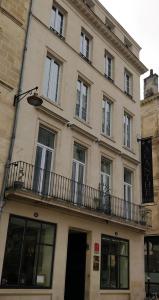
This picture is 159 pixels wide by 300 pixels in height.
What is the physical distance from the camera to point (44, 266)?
41.3 feet

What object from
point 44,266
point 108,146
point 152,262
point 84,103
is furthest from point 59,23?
point 152,262

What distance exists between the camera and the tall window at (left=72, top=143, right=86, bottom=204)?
14500mm

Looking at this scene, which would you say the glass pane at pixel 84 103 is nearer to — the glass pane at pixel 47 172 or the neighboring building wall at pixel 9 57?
the glass pane at pixel 47 172

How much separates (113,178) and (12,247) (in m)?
7.08

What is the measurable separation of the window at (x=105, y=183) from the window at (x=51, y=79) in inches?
162

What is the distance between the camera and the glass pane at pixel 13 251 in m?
11.3

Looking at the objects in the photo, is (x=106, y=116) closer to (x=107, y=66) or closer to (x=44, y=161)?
(x=107, y=66)

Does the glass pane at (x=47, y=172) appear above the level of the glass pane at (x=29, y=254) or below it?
above

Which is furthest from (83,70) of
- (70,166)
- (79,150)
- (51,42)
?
(70,166)

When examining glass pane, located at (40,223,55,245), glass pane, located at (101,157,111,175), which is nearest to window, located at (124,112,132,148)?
glass pane, located at (101,157,111,175)

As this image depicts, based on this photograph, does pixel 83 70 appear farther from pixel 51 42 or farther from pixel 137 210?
pixel 137 210

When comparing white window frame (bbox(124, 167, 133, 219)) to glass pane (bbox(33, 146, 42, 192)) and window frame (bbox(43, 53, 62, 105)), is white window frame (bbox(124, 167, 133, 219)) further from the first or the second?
window frame (bbox(43, 53, 62, 105))

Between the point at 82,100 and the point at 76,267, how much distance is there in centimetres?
753

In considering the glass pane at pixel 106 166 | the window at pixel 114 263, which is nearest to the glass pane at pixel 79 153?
the glass pane at pixel 106 166
